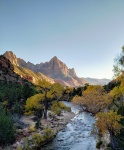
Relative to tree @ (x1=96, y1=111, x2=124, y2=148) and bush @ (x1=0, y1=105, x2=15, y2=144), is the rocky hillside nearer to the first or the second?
bush @ (x1=0, y1=105, x2=15, y2=144)

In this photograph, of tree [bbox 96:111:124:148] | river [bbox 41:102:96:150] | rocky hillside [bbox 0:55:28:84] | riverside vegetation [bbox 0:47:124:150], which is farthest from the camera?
rocky hillside [bbox 0:55:28:84]

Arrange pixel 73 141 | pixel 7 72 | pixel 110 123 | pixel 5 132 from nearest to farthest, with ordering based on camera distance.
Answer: pixel 110 123
pixel 5 132
pixel 73 141
pixel 7 72

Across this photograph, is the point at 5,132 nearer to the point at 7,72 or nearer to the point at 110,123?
the point at 110,123

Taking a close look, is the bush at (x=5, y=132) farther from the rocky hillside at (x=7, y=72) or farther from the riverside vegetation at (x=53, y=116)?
the rocky hillside at (x=7, y=72)

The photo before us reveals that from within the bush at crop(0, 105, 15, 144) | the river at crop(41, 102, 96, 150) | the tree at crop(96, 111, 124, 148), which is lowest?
the river at crop(41, 102, 96, 150)

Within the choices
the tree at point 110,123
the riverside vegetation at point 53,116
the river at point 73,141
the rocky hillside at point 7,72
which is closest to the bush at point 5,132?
the riverside vegetation at point 53,116

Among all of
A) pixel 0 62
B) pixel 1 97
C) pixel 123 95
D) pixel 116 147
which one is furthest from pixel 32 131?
pixel 0 62

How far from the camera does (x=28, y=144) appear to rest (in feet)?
97.8

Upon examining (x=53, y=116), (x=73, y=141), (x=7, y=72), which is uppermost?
(x=7, y=72)

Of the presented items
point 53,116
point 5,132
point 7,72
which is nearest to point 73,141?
point 5,132

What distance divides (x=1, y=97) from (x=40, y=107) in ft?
69.6

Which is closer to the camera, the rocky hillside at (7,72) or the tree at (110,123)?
the tree at (110,123)

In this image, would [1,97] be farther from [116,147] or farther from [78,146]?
[116,147]

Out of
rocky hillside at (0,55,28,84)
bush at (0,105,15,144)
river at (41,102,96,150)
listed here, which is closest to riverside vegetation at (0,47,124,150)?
bush at (0,105,15,144)
